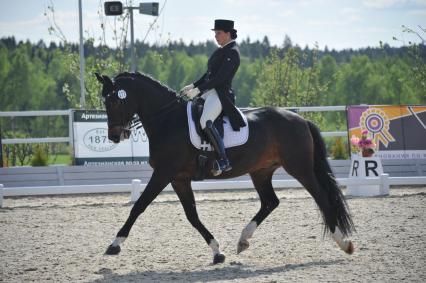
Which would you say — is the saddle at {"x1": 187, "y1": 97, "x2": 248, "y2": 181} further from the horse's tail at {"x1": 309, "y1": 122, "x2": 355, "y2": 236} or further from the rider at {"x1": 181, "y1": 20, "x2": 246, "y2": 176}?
the horse's tail at {"x1": 309, "y1": 122, "x2": 355, "y2": 236}

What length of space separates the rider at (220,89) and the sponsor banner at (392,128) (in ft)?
26.6

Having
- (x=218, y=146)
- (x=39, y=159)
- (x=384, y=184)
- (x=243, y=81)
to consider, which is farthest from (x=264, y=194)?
(x=243, y=81)

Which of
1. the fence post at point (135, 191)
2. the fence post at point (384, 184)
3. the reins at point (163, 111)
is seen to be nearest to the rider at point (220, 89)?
the reins at point (163, 111)

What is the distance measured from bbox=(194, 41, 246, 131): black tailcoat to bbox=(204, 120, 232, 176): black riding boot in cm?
29

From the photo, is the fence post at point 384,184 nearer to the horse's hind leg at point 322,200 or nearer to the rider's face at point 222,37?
the horse's hind leg at point 322,200

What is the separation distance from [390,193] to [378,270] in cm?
734

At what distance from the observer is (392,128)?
49.4ft

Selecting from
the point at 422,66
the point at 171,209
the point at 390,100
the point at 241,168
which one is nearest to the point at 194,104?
the point at 241,168

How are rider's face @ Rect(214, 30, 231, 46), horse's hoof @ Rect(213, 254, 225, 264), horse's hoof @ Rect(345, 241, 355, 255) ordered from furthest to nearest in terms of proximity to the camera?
rider's face @ Rect(214, 30, 231, 46) < horse's hoof @ Rect(345, 241, 355, 255) < horse's hoof @ Rect(213, 254, 225, 264)

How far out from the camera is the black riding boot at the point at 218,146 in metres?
7.22

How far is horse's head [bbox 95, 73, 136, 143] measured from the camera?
721 cm

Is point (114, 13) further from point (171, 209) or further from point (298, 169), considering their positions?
point (298, 169)

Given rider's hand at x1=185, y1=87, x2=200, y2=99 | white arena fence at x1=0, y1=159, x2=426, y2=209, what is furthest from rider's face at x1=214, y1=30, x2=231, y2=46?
white arena fence at x1=0, y1=159, x2=426, y2=209

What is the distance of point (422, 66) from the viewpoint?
2853 centimetres
